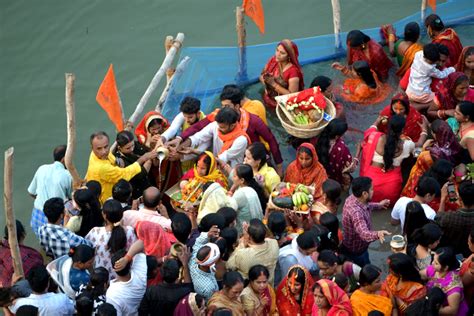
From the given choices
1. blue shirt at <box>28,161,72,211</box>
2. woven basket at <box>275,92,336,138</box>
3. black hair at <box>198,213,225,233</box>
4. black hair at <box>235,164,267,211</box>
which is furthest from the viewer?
woven basket at <box>275,92,336,138</box>

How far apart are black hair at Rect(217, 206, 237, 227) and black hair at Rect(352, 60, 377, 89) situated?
9.66ft

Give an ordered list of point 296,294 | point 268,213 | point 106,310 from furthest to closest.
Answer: point 268,213 → point 296,294 → point 106,310

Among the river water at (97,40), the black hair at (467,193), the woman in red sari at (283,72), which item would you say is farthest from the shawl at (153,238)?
the river water at (97,40)

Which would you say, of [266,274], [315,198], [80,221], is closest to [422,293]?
[266,274]

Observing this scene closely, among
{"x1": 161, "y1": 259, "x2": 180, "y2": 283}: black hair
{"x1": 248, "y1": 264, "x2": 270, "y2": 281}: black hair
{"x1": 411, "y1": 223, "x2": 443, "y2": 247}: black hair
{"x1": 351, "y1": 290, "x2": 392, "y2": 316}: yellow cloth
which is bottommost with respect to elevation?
{"x1": 351, "y1": 290, "x2": 392, "y2": 316}: yellow cloth

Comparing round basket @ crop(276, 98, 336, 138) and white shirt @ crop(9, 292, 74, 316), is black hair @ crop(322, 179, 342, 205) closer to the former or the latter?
round basket @ crop(276, 98, 336, 138)

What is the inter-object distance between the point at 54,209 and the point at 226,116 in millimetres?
1903

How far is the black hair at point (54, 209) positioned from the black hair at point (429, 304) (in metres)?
2.82

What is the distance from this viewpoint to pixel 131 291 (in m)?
5.98

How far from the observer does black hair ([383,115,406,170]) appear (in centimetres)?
749

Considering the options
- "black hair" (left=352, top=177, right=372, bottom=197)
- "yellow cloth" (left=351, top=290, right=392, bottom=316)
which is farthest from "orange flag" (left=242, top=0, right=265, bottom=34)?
"yellow cloth" (left=351, top=290, right=392, bottom=316)

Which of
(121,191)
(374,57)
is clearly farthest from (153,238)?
(374,57)

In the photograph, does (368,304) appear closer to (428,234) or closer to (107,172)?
(428,234)

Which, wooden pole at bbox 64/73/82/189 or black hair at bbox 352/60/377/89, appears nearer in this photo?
wooden pole at bbox 64/73/82/189
